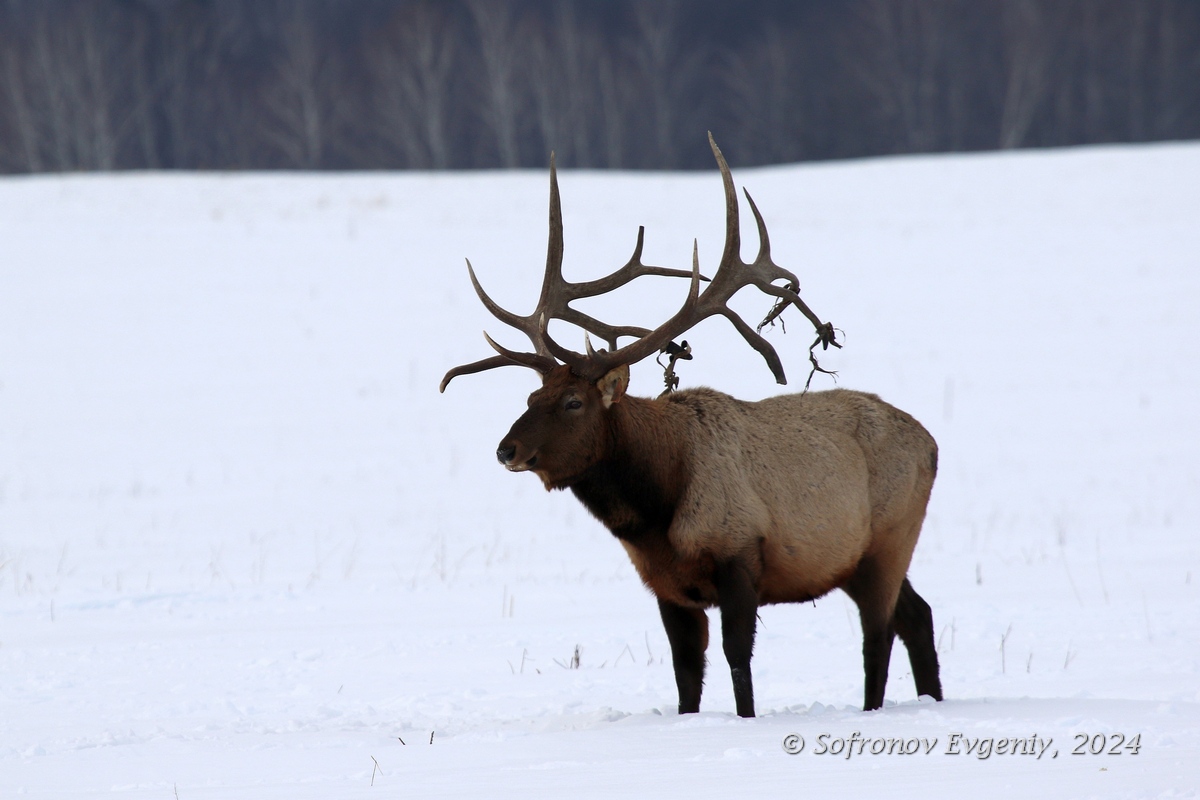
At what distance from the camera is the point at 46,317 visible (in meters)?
22.2

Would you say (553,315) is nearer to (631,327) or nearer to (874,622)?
(631,327)

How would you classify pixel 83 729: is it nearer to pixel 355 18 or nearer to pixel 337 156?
pixel 337 156

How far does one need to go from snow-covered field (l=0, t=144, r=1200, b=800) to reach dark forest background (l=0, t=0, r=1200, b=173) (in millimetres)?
24792

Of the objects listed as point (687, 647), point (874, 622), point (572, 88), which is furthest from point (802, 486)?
point (572, 88)

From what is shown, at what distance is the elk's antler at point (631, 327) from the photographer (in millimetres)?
6258

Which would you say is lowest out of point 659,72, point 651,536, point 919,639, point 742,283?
point 919,639

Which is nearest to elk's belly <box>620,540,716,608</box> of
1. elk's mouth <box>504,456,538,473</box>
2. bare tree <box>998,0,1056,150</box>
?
elk's mouth <box>504,456,538,473</box>

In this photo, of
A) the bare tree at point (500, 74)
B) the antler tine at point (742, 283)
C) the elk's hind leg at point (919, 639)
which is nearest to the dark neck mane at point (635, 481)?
the antler tine at point (742, 283)

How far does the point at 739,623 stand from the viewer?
5879mm

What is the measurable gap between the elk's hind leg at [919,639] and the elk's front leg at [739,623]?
1104 mm

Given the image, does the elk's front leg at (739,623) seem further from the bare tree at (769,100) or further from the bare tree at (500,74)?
the bare tree at (769,100)

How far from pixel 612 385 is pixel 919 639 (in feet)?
6.80

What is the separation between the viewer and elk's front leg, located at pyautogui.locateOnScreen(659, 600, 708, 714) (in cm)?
614

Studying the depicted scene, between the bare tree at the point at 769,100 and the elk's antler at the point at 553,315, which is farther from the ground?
the bare tree at the point at 769,100
